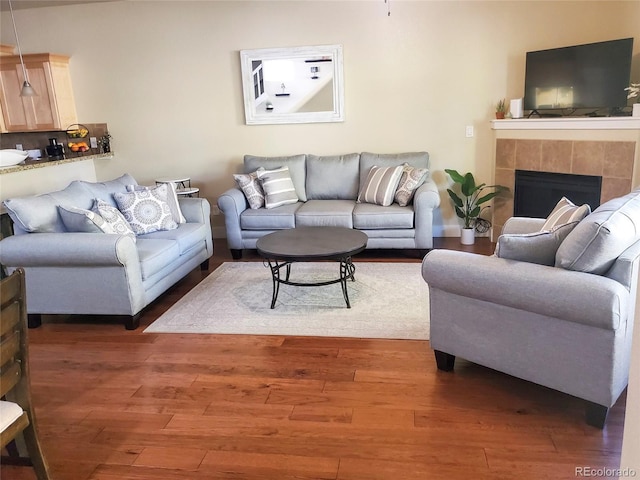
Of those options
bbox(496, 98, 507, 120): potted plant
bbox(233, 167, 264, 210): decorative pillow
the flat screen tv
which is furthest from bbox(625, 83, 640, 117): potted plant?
bbox(233, 167, 264, 210): decorative pillow

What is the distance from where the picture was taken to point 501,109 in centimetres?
489

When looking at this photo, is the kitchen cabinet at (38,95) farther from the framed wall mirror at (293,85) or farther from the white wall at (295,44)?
the framed wall mirror at (293,85)

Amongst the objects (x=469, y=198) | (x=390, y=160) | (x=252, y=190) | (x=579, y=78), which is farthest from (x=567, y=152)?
(x=252, y=190)

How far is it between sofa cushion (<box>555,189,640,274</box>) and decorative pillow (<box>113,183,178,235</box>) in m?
3.05

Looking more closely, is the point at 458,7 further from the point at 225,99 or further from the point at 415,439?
the point at 415,439

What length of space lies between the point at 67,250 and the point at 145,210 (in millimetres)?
926

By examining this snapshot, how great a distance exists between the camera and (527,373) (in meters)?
2.24

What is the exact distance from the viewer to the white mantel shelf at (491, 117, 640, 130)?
12.8ft

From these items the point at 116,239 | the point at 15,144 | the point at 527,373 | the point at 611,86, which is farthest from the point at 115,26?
the point at 527,373

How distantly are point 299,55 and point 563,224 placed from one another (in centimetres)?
368

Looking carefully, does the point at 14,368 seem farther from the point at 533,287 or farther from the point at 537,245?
the point at 537,245

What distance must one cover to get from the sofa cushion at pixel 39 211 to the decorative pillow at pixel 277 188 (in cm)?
176

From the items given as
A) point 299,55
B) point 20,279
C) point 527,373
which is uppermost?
point 299,55

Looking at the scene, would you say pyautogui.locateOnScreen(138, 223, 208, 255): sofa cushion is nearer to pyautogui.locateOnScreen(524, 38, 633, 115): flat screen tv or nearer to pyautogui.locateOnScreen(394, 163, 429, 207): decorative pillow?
pyautogui.locateOnScreen(394, 163, 429, 207): decorative pillow
